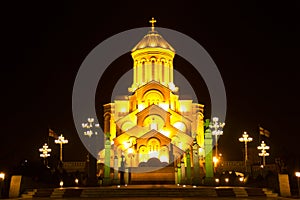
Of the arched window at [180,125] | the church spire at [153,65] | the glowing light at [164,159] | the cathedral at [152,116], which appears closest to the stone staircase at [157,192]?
the cathedral at [152,116]

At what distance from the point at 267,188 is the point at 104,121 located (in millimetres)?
35100

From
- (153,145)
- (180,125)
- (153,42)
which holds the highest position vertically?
(153,42)

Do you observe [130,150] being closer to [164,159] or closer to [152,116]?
[164,159]

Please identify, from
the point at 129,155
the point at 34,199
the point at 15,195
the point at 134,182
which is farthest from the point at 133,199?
the point at 129,155

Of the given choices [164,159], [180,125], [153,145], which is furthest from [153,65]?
[164,159]

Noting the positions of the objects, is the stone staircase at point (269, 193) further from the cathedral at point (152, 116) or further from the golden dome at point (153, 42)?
the golden dome at point (153, 42)

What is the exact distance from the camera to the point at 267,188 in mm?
23719

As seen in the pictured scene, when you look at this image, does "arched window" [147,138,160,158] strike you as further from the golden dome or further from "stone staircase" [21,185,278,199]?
"stone staircase" [21,185,278,199]

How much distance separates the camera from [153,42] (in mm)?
59062

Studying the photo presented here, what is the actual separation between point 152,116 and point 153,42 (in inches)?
559

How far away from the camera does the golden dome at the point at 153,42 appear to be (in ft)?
192

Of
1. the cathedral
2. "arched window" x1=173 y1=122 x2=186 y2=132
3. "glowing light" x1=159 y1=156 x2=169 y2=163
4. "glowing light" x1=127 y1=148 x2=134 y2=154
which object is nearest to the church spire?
the cathedral

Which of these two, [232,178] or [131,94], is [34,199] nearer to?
[232,178]

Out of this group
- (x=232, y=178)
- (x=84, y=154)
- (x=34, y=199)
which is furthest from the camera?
(x=84, y=154)
